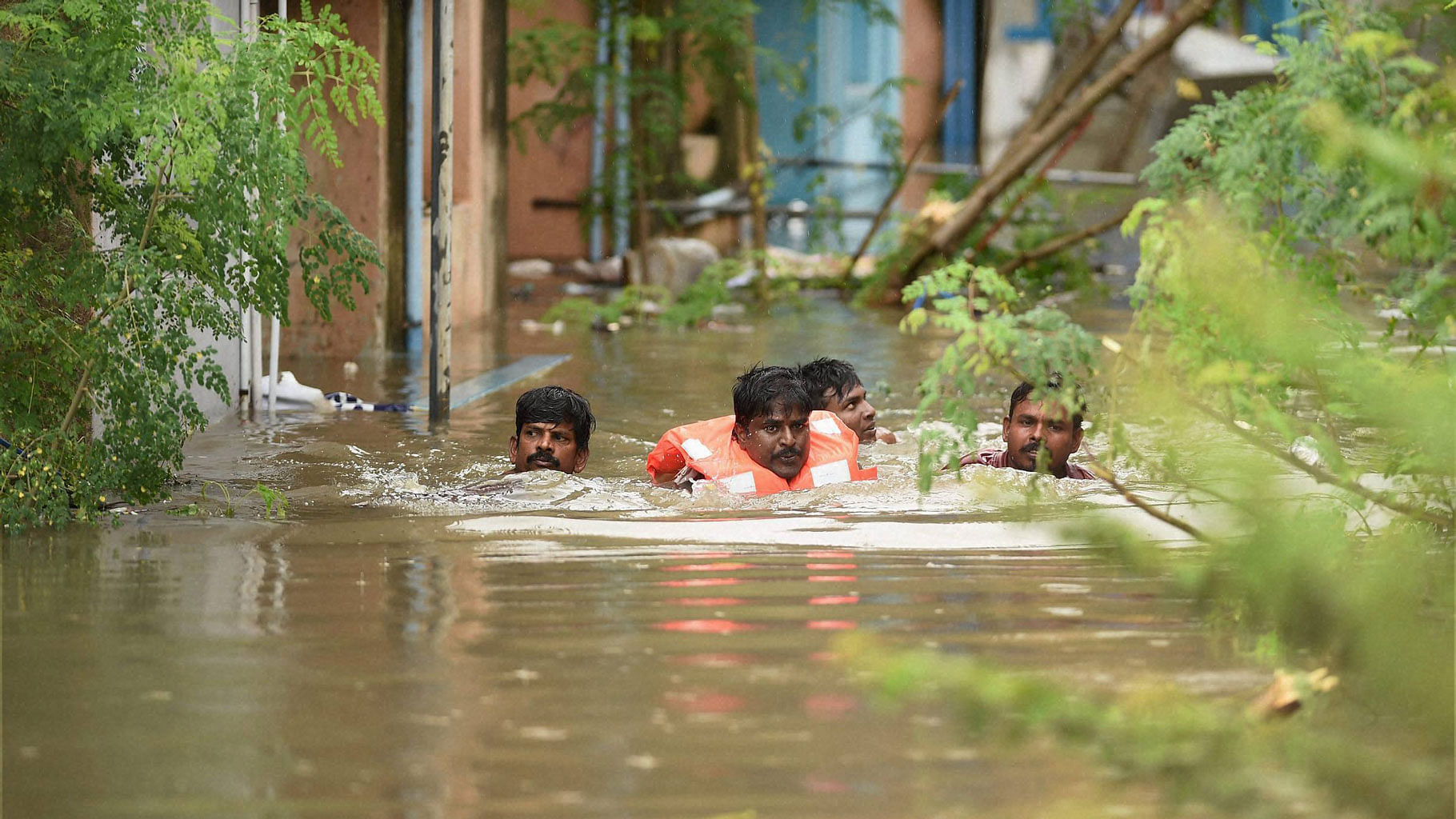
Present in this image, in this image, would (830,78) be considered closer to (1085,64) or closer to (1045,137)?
(1085,64)

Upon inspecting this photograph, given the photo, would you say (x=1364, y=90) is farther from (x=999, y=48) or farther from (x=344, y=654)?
(x=999, y=48)

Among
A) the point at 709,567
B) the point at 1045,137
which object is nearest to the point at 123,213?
the point at 709,567

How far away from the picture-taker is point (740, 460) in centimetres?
652

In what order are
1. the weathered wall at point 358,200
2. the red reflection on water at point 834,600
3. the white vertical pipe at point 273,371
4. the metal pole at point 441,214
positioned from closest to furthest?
the red reflection on water at point 834,600, the metal pole at point 441,214, the white vertical pipe at point 273,371, the weathered wall at point 358,200

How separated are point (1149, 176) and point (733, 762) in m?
3.52

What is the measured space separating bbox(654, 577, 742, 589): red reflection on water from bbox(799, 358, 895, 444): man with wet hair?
9.97 ft

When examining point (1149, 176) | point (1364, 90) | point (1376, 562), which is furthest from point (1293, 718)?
point (1149, 176)

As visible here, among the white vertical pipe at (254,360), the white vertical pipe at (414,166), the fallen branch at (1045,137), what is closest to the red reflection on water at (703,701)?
the white vertical pipe at (254,360)

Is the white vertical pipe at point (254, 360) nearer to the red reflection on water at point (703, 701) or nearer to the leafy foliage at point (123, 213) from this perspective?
the leafy foliage at point (123, 213)

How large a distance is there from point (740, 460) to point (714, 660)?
264 centimetres

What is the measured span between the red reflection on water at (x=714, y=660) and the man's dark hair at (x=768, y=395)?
2581 mm

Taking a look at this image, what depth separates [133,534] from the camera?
17.6 ft

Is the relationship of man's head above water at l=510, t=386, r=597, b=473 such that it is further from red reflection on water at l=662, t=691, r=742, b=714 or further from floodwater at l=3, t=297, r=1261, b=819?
red reflection on water at l=662, t=691, r=742, b=714

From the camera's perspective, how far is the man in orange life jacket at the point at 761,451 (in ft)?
21.2
